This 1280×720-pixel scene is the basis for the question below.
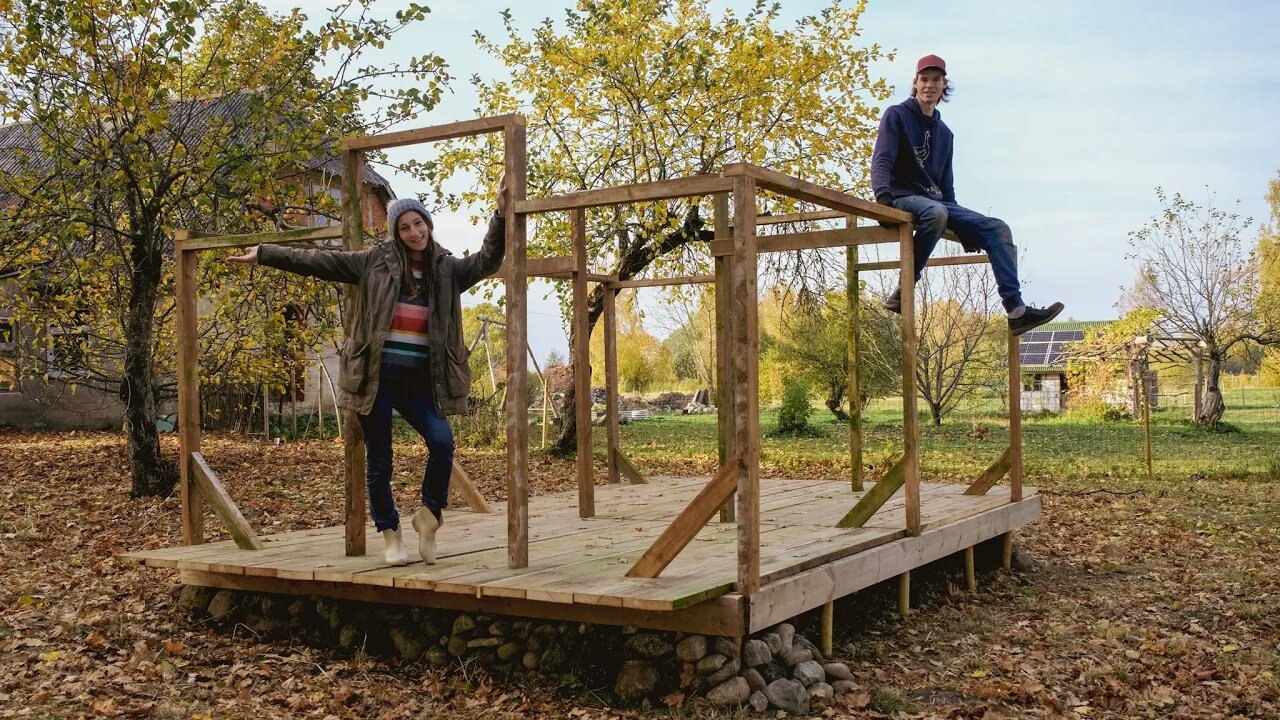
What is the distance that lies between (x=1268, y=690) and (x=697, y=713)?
2622 mm

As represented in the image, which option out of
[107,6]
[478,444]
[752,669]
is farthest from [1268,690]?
[478,444]

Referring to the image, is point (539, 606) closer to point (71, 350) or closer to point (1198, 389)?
point (71, 350)

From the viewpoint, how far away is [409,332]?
203 inches

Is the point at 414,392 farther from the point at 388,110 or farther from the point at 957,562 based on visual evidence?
the point at 388,110

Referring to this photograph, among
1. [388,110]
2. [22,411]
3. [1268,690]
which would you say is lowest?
[1268,690]

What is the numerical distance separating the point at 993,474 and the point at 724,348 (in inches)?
111

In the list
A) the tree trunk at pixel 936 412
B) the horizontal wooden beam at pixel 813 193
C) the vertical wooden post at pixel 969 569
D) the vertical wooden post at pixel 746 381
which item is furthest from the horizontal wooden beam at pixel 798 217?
the tree trunk at pixel 936 412

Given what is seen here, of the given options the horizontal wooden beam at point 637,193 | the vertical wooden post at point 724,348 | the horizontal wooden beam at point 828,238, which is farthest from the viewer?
the vertical wooden post at point 724,348

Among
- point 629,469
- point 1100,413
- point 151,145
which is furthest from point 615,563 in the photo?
point 1100,413

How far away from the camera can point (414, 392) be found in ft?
17.1

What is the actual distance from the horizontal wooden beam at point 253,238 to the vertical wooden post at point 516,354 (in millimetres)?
1068

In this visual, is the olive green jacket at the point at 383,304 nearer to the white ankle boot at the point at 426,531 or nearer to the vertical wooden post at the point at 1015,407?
the white ankle boot at the point at 426,531

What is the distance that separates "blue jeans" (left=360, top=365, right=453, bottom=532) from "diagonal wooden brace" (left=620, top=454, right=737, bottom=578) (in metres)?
1.03

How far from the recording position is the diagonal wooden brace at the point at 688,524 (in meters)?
4.61
